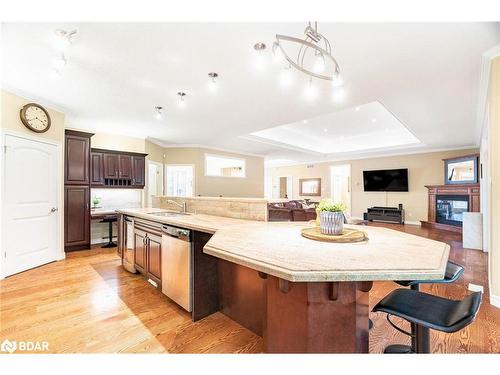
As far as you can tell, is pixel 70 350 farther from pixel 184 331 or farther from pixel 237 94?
pixel 237 94

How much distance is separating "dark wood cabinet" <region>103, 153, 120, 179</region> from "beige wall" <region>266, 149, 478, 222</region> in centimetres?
814

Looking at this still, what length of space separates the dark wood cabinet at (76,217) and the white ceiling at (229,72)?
1.45m

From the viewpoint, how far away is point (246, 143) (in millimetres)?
7160

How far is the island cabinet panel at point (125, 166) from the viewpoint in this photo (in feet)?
17.5

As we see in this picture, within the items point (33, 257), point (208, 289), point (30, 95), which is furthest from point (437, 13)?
point (33, 257)

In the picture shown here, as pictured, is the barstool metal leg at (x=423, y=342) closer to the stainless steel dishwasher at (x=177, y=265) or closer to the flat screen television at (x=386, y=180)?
the stainless steel dishwasher at (x=177, y=265)

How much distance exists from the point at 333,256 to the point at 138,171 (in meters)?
5.50

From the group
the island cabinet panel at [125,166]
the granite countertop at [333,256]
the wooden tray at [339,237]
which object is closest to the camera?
the granite countertop at [333,256]

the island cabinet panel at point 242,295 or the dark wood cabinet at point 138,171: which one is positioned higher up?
the dark wood cabinet at point 138,171

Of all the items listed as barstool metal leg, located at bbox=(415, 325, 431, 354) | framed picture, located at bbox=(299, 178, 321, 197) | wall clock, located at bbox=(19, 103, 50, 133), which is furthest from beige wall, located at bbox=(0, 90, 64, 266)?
framed picture, located at bbox=(299, 178, 321, 197)

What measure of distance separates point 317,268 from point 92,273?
12.0 ft

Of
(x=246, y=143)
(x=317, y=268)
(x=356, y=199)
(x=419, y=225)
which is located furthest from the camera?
(x=356, y=199)

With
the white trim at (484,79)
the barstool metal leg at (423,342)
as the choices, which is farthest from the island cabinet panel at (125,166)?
the white trim at (484,79)

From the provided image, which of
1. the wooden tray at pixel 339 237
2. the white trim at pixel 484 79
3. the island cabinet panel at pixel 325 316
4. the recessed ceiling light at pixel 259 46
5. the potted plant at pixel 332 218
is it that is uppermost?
the recessed ceiling light at pixel 259 46
